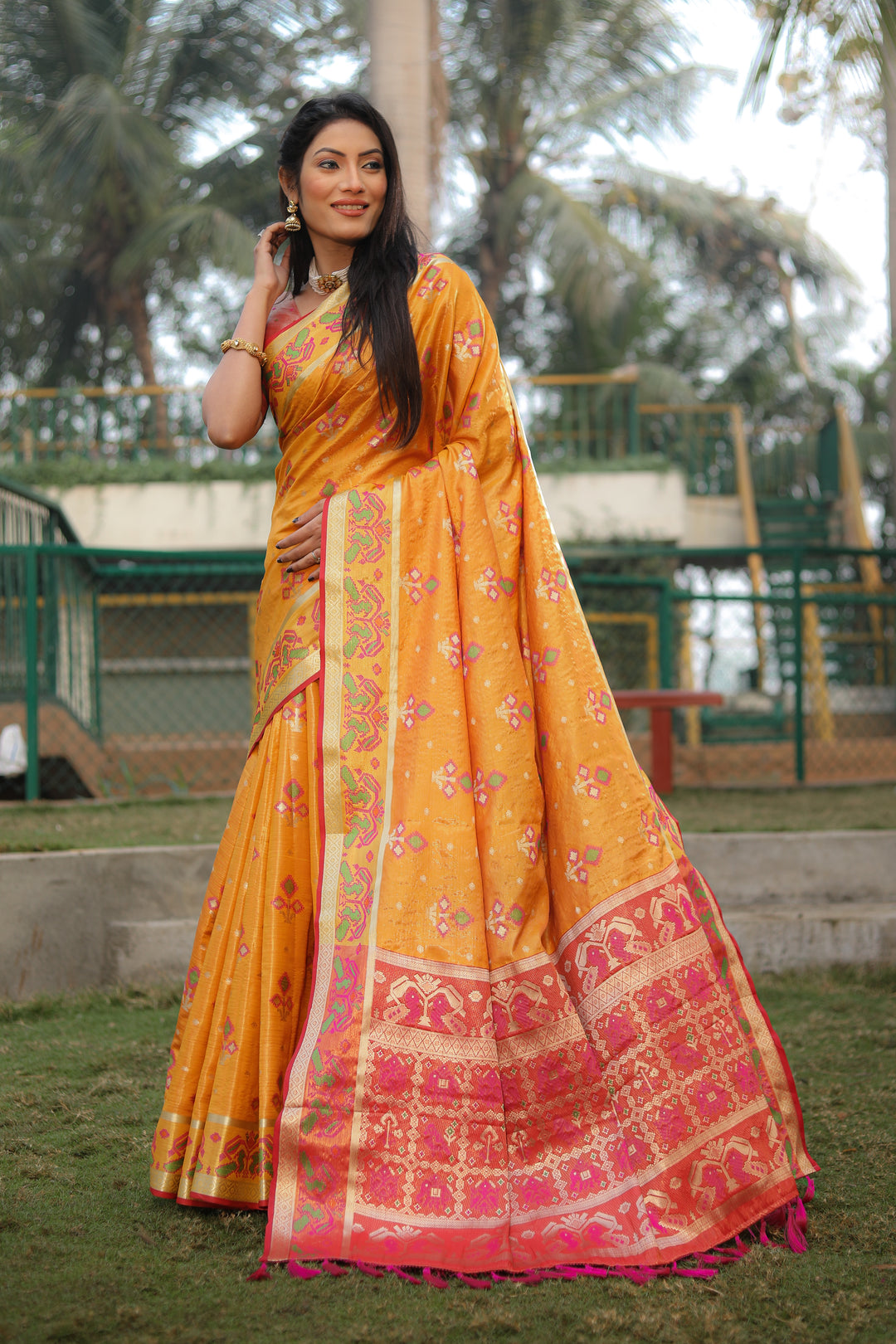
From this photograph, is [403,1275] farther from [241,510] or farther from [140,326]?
[140,326]

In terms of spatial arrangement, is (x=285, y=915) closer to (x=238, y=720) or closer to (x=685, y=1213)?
(x=685, y=1213)

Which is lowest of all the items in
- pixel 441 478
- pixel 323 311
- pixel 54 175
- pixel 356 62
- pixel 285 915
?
pixel 285 915

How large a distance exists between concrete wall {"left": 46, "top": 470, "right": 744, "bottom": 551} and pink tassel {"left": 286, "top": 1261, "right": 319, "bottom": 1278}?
411 inches

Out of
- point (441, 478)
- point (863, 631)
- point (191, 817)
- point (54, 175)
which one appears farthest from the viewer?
point (54, 175)

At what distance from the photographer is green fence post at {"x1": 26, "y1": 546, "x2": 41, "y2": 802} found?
17.3 feet

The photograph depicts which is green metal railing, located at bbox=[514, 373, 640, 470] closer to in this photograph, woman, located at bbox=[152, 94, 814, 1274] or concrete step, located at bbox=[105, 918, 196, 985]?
concrete step, located at bbox=[105, 918, 196, 985]

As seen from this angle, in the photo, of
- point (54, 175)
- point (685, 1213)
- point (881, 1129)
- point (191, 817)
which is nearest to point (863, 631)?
point (191, 817)

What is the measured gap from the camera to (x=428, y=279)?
7.07 ft

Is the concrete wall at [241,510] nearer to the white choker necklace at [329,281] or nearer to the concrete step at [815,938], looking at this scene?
the concrete step at [815,938]


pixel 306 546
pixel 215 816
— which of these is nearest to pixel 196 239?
pixel 215 816

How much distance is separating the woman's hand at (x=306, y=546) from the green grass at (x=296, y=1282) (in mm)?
1059

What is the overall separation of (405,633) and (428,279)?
0.65m

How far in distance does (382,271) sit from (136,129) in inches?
547

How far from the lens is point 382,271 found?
2.15m
